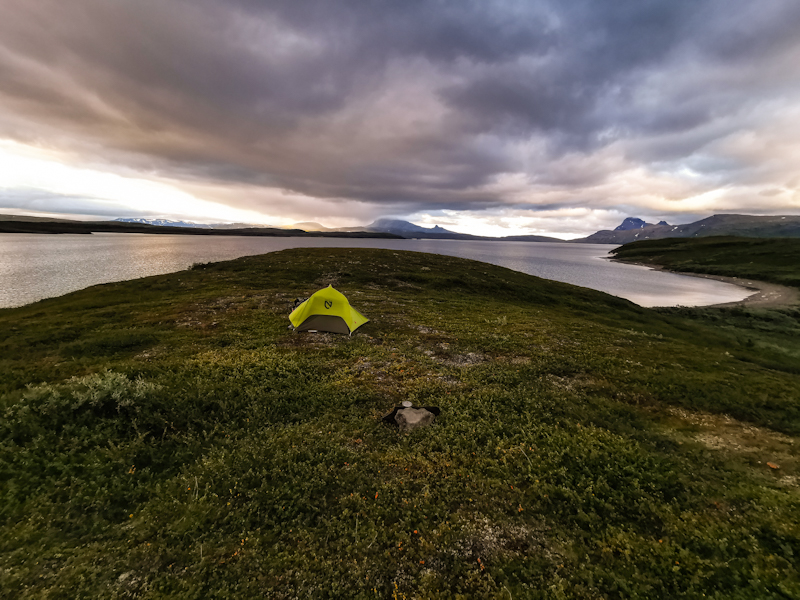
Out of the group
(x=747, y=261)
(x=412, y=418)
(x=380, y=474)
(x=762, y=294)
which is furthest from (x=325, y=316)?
(x=747, y=261)

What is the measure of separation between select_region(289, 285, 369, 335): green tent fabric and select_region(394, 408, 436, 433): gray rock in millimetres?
13040

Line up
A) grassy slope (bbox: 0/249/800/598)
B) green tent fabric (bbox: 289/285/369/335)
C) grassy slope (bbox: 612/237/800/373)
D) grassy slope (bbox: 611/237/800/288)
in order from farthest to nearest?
grassy slope (bbox: 611/237/800/288)
grassy slope (bbox: 612/237/800/373)
green tent fabric (bbox: 289/285/369/335)
grassy slope (bbox: 0/249/800/598)

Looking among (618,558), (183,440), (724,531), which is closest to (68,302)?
(183,440)

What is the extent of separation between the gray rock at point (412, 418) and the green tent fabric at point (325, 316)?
13040 millimetres

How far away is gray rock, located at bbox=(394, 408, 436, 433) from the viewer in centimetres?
1425

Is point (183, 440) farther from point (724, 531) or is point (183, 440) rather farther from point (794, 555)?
point (794, 555)

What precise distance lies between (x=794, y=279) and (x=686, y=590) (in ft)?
491

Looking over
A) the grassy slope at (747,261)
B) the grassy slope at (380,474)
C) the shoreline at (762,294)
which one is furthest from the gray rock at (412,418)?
the grassy slope at (747,261)

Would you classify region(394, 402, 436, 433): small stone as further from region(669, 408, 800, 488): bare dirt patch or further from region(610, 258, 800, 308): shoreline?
region(610, 258, 800, 308): shoreline

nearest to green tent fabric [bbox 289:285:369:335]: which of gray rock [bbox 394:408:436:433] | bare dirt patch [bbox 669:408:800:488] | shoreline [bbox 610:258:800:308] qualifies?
gray rock [bbox 394:408:436:433]

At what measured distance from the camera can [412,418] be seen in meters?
14.5

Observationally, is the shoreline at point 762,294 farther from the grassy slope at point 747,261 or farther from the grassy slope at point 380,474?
the grassy slope at point 380,474

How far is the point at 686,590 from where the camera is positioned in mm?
7543

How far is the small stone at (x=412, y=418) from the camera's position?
14.3 metres
